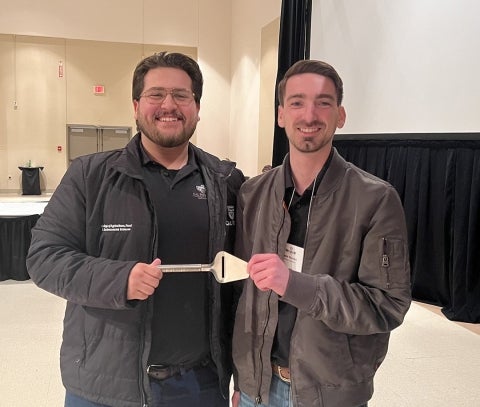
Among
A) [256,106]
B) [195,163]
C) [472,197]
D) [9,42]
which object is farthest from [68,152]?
[195,163]

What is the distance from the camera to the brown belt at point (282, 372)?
130 cm

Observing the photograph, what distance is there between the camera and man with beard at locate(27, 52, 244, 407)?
1251mm

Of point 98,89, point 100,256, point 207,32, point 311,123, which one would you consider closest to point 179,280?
point 100,256

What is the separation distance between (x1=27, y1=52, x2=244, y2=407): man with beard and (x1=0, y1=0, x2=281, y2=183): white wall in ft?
26.5

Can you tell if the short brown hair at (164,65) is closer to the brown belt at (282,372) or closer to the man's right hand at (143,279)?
the man's right hand at (143,279)

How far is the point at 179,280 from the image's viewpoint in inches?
52.9

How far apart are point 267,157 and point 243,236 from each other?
24.9 ft

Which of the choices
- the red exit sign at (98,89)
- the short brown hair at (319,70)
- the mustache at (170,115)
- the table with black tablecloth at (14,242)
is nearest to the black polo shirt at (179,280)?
the mustache at (170,115)

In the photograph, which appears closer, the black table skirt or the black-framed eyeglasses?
the black-framed eyeglasses

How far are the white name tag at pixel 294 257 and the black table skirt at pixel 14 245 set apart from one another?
4.37m

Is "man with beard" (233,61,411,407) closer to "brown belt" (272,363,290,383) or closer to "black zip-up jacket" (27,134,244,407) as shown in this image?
"brown belt" (272,363,290,383)

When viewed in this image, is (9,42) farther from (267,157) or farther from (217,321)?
(217,321)

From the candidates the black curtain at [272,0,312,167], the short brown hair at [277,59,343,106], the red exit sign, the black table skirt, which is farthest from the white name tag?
the red exit sign

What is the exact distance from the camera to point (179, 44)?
1084 centimetres
